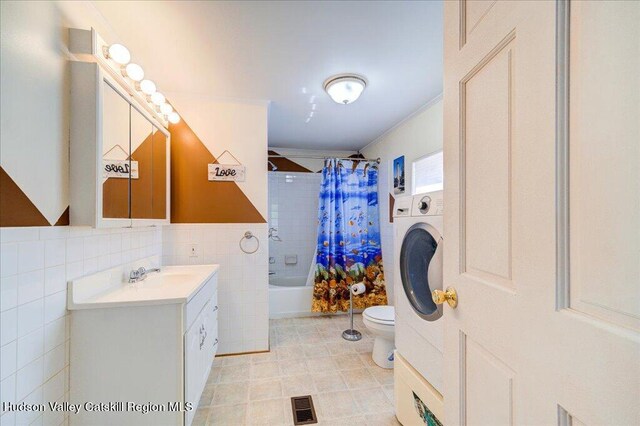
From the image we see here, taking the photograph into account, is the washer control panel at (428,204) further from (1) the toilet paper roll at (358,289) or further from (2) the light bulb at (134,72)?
(2) the light bulb at (134,72)

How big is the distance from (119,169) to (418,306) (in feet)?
5.92

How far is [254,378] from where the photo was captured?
7.07ft

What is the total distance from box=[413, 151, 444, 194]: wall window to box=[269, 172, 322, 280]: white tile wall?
1.74m

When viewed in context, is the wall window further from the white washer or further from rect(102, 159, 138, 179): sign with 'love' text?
rect(102, 159, 138, 179): sign with 'love' text

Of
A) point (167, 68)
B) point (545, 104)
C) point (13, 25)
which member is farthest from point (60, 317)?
point (545, 104)

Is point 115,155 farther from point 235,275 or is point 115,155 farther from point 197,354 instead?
point 235,275

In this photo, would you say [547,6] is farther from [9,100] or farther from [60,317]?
[60,317]

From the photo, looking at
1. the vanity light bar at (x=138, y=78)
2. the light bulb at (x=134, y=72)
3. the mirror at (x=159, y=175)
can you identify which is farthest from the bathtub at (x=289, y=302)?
the light bulb at (x=134, y=72)

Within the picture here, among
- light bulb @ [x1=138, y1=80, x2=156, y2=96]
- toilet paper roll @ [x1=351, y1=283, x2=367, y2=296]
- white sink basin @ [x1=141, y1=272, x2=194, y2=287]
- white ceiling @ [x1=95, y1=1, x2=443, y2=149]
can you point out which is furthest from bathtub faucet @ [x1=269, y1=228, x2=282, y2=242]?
light bulb @ [x1=138, y1=80, x2=156, y2=96]

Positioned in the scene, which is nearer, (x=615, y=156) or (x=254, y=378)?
(x=615, y=156)

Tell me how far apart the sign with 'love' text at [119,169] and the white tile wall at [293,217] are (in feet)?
8.12

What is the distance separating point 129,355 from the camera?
135 cm

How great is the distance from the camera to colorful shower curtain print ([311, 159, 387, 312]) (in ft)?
11.2

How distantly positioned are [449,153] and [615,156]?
465mm
